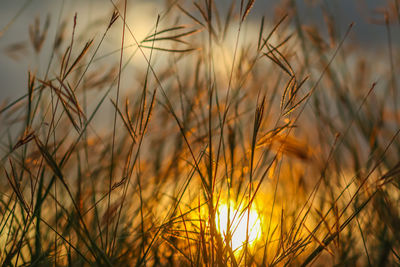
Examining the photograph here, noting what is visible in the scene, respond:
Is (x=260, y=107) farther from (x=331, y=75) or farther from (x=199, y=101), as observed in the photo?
(x=331, y=75)

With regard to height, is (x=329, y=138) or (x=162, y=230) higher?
(x=329, y=138)

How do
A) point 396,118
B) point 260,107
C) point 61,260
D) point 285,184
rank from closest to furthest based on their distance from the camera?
point 260,107
point 61,260
point 396,118
point 285,184

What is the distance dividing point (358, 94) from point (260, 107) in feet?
3.34

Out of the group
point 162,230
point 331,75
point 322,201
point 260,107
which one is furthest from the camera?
point 331,75

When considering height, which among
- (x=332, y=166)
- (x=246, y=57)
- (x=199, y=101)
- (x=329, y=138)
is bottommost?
(x=332, y=166)

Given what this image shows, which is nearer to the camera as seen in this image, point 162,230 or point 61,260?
point 162,230

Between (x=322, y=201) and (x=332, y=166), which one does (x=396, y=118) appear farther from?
(x=322, y=201)

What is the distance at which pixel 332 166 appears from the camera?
135cm

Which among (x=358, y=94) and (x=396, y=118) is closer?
(x=396, y=118)

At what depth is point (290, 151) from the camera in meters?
0.93

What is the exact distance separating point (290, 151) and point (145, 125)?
320 millimetres

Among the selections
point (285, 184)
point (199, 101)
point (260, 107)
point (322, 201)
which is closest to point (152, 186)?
point (199, 101)

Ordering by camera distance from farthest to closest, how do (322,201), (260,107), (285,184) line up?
1. (285,184)
2. (322,201)
3. (260,107)

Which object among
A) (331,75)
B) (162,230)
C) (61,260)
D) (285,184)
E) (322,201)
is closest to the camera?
(162,230)
